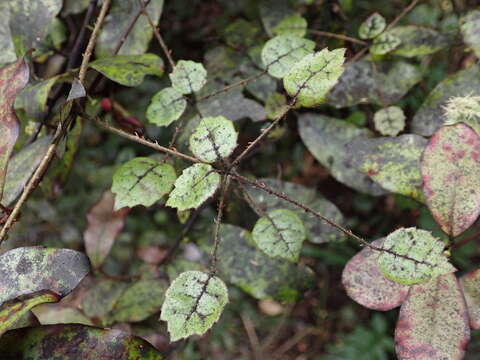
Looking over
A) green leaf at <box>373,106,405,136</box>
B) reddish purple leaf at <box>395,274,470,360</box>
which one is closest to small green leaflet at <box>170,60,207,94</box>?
green leaf at <box>373,106,405,136</box>

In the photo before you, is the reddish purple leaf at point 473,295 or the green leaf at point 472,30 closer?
the reddish purple leaf at point 473,295

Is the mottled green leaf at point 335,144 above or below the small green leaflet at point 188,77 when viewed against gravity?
below

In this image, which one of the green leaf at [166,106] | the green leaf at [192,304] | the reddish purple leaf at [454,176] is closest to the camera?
the green leaf at [192,304]

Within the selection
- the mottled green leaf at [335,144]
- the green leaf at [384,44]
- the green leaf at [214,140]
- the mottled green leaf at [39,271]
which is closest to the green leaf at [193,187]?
the green leaf at [214,140]

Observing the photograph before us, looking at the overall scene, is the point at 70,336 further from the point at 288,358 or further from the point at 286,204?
the point at 288,358

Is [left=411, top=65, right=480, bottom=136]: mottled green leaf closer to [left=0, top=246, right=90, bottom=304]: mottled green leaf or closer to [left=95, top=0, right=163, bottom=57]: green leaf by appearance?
[left=95, top=0, right=163, bottom=57]: green leaf

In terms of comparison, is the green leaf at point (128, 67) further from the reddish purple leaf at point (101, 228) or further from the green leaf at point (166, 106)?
the reddish purple leaf at point (101, 228)

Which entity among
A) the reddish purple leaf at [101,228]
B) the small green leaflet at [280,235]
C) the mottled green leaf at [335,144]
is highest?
the small green leaflet at [280,235]
